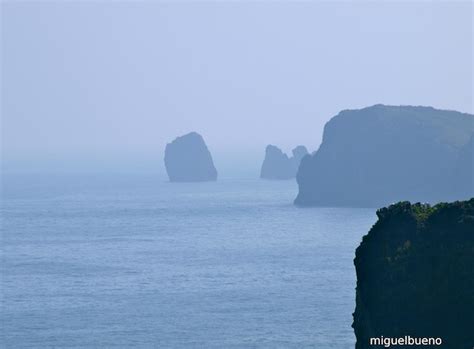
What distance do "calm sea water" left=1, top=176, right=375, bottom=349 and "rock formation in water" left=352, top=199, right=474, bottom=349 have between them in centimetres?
2277

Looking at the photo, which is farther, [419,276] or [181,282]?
[181,282]

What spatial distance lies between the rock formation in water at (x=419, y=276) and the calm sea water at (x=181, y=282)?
22.8m

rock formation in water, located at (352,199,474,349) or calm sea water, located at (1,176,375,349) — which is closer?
rock formation in water, located at (352,199,474,349)

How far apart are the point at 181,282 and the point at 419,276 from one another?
196 feet

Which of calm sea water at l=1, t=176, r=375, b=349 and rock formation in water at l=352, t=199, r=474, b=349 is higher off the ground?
rock formation in water at l=352, t=199, r=474, b=349

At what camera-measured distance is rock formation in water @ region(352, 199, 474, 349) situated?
55312 mm

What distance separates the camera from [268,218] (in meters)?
184

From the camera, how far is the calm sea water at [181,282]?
3398 inches

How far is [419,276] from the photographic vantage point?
56594 millimetres

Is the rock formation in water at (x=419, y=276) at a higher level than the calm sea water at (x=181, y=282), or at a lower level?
higher

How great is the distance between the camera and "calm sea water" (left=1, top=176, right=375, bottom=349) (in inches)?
3398

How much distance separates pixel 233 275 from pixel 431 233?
61.7 metres

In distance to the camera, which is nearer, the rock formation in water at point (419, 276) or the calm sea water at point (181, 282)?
the rock formation in water at point (419, 276)

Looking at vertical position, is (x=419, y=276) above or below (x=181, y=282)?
above
